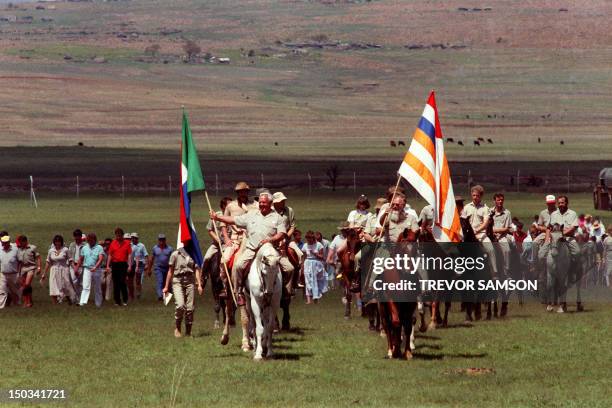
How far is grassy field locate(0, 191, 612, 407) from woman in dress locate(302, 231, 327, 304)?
2285 mm

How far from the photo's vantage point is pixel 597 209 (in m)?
63.4

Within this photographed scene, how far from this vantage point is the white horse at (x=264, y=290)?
67.1 feet

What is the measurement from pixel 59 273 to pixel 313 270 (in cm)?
508

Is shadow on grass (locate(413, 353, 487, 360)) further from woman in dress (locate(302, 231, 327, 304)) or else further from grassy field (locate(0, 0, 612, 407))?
woman in dress (locate(302, 231, 327, 304))

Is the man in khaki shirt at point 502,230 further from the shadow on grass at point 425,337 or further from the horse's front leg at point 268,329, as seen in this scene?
the horse's front leg at point 268,329

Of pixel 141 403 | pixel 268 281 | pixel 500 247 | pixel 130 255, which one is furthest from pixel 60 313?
pixel 141 403

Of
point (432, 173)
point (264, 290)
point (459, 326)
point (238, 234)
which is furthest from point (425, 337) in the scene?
point (264, 290)

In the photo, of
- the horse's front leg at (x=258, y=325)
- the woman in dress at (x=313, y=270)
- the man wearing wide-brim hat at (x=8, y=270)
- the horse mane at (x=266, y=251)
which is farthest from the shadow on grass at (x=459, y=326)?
the man wearing wide-brim hat at (x=8, y=270)

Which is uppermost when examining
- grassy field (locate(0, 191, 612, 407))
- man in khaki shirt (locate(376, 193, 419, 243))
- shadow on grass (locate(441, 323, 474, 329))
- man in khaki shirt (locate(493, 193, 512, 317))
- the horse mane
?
man in khaki shirt (locate(493, 193, 512, 317))

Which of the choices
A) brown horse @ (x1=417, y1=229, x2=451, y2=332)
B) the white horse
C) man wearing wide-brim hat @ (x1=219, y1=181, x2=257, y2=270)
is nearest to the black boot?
brown horse @ (x1=417, y1=229, x2=451, y2=332)

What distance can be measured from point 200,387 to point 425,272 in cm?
364

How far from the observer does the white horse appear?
20438mm

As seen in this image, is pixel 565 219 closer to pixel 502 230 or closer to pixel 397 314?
pixel 502 230

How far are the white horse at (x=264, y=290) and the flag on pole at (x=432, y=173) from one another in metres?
2.20
